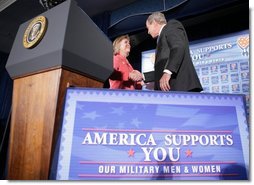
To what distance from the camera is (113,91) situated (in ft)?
1.60

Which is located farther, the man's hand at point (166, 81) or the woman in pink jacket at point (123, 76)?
the woman in pink jacket at point (123, 76)

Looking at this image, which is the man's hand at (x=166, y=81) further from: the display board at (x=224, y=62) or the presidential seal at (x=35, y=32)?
the display board at (x=224, y=62)

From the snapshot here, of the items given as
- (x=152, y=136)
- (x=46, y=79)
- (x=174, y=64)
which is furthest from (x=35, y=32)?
(x=174, y=64)

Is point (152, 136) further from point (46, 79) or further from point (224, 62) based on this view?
point (224, 62)

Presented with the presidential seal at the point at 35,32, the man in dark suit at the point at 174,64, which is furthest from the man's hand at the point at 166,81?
the presidential seal at the point at 35,32

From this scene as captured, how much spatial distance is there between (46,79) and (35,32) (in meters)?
0.16

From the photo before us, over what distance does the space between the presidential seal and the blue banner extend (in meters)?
0.20

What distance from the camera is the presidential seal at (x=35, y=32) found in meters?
0.58

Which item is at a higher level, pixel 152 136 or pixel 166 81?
pixel 166 81

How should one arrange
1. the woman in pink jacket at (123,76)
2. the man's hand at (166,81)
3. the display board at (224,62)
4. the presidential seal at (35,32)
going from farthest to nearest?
1. the display board at (224,62)
2. the woman in pink jacket at (123,76)
3. the man's hand at (166,81)
4. the presidential seal at (35,32)

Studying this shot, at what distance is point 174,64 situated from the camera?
89cm

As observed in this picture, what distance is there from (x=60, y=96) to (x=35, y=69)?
116 millimetres

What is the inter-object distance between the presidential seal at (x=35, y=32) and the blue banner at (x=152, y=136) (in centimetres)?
20

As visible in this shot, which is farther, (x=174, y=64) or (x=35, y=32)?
(x=174, y=64)
